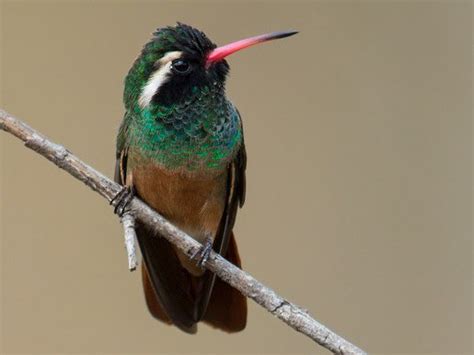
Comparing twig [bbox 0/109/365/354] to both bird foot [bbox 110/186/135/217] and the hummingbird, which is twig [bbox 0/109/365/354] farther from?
the hummingbird

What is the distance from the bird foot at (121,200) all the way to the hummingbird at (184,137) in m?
0.05

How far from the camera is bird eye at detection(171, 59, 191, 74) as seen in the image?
9.38 feet

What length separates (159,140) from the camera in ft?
9.51

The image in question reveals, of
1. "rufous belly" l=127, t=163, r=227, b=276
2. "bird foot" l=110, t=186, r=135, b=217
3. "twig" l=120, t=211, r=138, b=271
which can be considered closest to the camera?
"twig" l=120, t=211, r=138, b=271

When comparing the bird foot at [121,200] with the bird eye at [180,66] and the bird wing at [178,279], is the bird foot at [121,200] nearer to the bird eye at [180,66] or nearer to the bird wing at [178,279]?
the bird wing at [178,279]

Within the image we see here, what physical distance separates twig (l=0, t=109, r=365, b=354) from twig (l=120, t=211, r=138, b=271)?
5.6 inches

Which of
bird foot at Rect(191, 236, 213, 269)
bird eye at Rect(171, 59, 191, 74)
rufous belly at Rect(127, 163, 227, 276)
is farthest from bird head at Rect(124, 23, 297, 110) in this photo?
bird foot at Rect(191, 236, 213, 269)

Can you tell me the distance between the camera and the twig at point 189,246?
7.95 ft

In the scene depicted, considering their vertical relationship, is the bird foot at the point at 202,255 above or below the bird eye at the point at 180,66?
below

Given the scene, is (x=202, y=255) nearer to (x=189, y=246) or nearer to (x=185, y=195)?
(x=189, y=246)

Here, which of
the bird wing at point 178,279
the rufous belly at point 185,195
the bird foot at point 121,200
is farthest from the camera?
the bird wing at point 178,279

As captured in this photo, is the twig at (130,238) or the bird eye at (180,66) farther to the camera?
the bird eye at (180,66)

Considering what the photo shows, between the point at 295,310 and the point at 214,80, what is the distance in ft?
3.03

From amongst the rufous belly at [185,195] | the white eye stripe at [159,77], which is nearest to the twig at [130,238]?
the rufous belly at [185,195]
